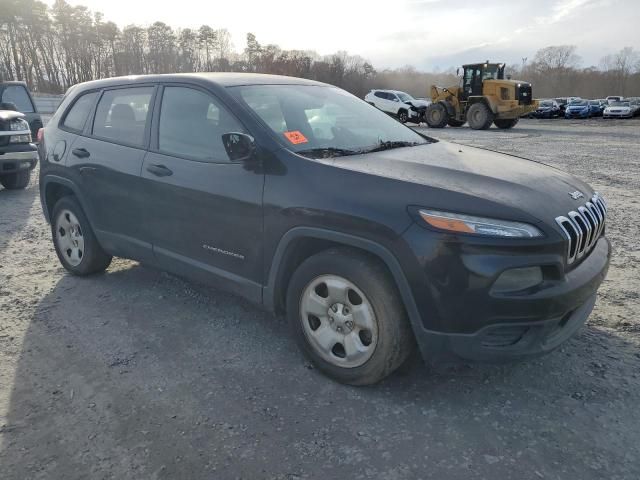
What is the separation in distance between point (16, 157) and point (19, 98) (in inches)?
197

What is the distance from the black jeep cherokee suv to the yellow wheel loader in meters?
20.2

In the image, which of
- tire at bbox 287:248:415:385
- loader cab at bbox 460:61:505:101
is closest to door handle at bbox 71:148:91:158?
tire at bbox 287:248:415:385

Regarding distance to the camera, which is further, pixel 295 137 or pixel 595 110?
pixel 595 110

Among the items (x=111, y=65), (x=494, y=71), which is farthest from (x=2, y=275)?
(x=111, y=65)

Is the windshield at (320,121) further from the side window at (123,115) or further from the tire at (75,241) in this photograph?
the tire at (75,241)

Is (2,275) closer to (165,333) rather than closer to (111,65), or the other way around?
(165,333)

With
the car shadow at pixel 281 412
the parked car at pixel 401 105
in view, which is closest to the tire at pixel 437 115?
the parked car at pixel 401 105

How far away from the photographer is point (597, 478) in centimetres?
210

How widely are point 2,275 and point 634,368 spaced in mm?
5017

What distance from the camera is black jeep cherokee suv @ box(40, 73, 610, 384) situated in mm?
2338

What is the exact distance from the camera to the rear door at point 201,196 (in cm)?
303

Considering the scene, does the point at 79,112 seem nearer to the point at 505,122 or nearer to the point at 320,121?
the point at 320,121

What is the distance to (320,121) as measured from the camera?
11.1 ft

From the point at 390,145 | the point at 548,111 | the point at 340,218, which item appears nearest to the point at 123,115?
the point at 390,145
